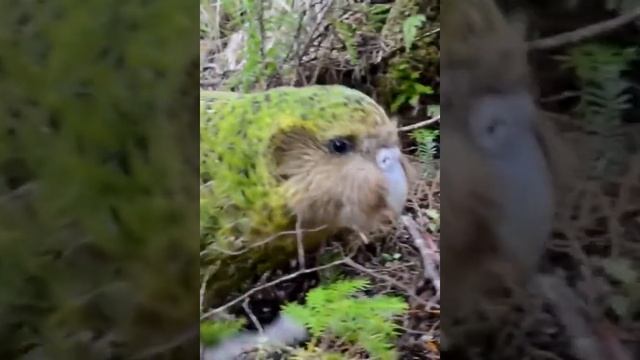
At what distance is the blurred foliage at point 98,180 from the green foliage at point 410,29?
0.38 metres

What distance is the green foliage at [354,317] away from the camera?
4.88 ft

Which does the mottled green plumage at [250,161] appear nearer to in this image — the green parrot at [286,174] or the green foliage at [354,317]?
the green parrot at [286,174]

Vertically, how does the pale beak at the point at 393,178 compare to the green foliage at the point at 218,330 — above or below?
above

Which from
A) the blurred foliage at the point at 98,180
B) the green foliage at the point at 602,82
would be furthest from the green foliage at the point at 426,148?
the blurred foliage at the point at 98,180

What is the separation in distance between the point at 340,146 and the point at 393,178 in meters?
0.11

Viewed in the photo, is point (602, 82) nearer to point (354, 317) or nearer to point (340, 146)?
point (340, 146)

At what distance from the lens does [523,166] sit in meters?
1.52

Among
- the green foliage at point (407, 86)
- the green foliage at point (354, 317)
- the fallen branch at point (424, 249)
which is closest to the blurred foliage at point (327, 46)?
the green foliage at point (407, 86)

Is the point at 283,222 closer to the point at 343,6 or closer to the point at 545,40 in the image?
the point at 343,6

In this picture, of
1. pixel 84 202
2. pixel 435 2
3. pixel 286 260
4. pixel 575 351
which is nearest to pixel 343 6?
pixel 435 2

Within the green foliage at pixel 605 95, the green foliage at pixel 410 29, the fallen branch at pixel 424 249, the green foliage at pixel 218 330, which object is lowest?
the green foliage at pixel 218 330

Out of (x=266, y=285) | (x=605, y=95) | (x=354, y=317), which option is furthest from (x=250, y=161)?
(x=605, y=95)

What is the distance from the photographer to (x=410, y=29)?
150cm

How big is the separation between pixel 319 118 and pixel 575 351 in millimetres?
630
